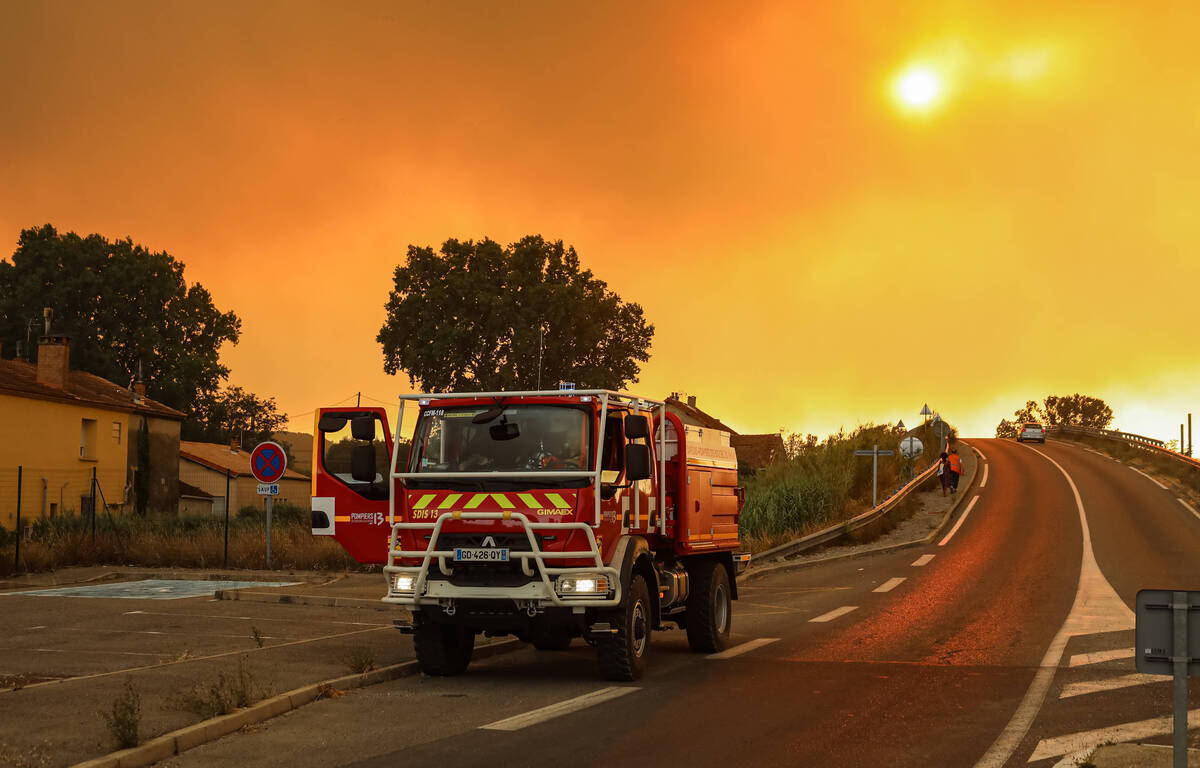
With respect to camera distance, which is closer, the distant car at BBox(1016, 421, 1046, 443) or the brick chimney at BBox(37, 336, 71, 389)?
the brick chimney at BBox(37, 336, 71, 389)

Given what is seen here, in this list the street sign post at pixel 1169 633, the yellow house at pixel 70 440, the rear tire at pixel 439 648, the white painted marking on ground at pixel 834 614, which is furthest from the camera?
the yellow house at pixel 70 440

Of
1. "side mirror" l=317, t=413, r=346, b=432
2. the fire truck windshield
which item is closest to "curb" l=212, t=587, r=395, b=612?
"side mirror" l=317, t=413, r=346, b=432

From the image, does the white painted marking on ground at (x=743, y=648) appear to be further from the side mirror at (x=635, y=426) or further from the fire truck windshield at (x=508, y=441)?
the side mirror at (x=635, y=426)

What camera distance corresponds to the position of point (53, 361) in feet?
172

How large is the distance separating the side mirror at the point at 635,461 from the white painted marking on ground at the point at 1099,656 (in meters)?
5.39

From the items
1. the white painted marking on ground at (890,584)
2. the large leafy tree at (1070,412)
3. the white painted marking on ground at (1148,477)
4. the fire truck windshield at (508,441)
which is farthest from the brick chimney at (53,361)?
the large leafy tree at (1070,412)

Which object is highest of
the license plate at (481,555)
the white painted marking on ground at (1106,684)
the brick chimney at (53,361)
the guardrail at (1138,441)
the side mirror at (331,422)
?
the brick chimney at (53,361)

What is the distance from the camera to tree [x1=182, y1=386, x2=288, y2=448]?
85.4 meters

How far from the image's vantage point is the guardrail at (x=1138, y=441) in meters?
52.4

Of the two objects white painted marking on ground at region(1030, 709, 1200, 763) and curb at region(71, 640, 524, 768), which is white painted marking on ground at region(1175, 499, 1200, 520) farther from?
curb at region(71, 640, 524, 768)

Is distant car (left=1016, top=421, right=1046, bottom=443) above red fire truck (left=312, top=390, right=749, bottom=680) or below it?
above

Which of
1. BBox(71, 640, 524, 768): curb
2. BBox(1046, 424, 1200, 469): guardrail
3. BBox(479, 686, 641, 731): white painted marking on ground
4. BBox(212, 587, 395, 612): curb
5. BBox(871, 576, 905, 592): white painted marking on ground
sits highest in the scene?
BBox(1046, 424, 1200, 469): guardrail

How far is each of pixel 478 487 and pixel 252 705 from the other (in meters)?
2.93

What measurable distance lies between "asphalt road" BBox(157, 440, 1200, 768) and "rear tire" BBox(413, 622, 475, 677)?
247 mm
